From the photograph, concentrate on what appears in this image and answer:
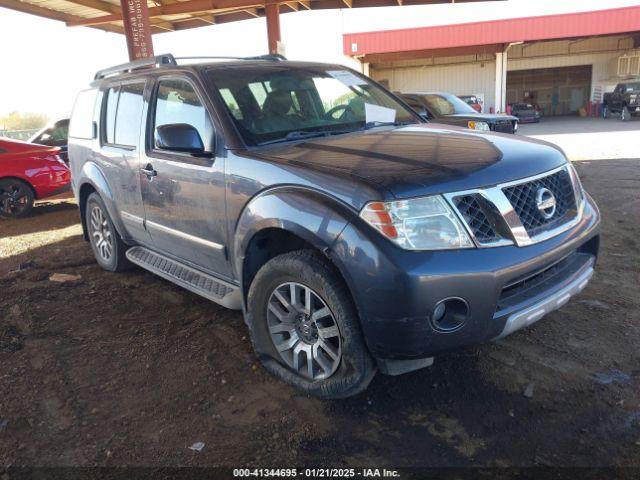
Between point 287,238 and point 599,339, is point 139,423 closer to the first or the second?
point 287,238

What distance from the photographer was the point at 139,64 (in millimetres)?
4449

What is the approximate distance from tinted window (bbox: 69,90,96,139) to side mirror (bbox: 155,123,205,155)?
7.30 ft

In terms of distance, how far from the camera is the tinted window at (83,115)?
5051 mm

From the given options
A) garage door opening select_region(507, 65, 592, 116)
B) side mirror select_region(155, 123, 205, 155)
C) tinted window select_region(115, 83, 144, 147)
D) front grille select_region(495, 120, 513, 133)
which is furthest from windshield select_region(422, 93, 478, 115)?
garage door opening select_region(507, 65, 592, 116)

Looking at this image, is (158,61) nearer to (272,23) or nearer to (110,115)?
(110,115)

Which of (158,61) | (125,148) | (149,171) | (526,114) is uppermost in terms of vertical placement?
(158,61)

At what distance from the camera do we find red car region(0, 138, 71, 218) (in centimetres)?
834

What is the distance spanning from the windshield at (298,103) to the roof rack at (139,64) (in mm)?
719

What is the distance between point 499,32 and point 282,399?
30.2 meters

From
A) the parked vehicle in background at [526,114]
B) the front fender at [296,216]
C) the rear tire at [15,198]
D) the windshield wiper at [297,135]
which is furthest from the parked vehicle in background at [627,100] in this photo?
the front fender at [296,216]

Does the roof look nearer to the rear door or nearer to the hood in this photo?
the rear door

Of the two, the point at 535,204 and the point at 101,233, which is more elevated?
the point at 535,204

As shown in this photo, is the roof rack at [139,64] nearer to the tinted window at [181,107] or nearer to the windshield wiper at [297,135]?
the tinted window at [181,107]

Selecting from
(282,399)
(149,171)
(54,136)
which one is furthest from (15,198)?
(282,399)
